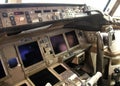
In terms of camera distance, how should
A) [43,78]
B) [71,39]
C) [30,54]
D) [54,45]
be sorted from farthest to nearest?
[71,39] < [54,45] < [30,54] < [43,78]

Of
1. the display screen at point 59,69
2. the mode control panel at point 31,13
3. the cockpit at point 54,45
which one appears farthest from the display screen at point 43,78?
the mode control panel at point 31,13

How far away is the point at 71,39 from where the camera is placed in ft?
9.09

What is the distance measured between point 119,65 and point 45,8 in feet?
4.76

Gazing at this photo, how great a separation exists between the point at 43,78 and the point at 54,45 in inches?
22.0

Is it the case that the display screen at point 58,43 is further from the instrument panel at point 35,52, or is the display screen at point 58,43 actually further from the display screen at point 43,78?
the display screen at point 43,78

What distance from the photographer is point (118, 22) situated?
2963 millimetres

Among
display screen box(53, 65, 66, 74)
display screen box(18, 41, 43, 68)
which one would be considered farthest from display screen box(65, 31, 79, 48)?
display screen box(18, 41, 43, 68)

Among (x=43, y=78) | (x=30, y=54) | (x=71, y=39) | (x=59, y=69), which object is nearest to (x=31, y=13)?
(x=30, y=54)

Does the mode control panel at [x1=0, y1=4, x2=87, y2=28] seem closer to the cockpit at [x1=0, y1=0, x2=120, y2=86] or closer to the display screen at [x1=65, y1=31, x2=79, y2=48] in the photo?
the cockpit at [x1=0, y1=0, x2=120, y2=86]

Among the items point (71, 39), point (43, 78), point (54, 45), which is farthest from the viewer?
point (71, 39)

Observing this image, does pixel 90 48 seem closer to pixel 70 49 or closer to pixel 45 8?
pixel 70 49

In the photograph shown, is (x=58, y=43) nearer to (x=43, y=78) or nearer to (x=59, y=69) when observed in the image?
(x=59, y=69)

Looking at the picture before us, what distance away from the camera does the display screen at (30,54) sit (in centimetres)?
205

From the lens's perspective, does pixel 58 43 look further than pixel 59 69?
Yes
